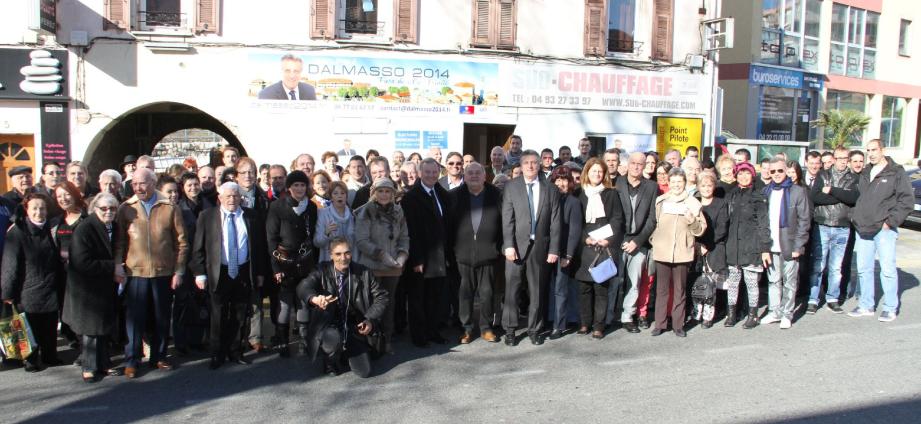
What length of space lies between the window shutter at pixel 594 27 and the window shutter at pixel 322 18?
543 cm

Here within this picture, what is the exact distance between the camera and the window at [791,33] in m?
21.6

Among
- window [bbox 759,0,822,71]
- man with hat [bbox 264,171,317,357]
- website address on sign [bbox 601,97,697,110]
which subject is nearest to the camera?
man with hat [bbox 264,171,317,357]

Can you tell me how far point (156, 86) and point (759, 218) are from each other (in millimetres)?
10639

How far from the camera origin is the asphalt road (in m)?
4.84

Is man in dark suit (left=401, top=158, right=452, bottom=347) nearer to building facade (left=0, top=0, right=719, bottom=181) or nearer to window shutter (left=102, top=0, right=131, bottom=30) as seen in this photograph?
building facade (left=0, top=0, right=719, bottom=181)

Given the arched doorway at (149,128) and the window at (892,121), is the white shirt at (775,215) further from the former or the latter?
the window at (892,121)

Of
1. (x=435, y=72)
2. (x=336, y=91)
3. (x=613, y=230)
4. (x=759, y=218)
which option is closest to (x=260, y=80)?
(x=336, y=91)

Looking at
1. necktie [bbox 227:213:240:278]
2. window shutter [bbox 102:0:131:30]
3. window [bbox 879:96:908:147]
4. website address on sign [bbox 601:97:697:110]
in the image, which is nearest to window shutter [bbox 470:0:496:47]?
website address on sign [bbox 601:97:697:110]

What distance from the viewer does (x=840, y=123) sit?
2233cm

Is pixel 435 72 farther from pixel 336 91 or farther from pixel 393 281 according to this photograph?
pixel 393 281

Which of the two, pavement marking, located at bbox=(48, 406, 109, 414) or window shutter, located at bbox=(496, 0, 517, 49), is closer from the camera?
pavement marking, located at bbox=(48, 406, 109, 414)

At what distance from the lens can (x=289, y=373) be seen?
5.79 meters

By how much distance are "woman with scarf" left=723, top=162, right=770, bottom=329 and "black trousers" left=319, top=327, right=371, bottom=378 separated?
3.97 m

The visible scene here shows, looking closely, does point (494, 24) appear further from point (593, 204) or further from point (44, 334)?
point (44, 334)
